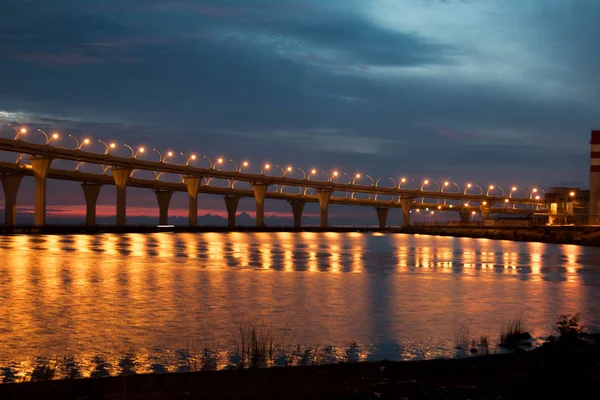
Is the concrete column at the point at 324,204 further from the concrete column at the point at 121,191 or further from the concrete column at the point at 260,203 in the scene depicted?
the concrete column at the point at 121,191

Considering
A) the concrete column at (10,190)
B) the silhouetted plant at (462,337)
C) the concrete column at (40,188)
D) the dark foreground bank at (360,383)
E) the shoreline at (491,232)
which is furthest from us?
the concrete column at (10,190)

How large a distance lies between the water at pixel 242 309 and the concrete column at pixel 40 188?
233 feet

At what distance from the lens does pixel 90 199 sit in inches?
6048

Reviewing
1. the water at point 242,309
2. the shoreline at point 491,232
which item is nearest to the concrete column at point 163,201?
the shoreline at point 491,232

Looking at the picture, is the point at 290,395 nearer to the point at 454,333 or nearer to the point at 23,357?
the point at 23,357

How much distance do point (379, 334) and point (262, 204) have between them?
15486 cm

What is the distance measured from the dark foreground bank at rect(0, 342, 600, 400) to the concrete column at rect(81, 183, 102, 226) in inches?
5708

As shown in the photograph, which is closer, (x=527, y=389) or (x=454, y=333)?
(x=527, y=389)

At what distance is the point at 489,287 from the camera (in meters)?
30.8

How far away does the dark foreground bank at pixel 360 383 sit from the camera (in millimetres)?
9258

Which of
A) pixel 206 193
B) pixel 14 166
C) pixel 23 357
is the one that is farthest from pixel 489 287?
pixel 206 193

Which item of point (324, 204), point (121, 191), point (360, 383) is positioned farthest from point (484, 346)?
point (324, 204)

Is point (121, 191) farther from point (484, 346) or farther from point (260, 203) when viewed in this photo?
point (484, 346)

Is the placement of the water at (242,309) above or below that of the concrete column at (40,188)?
below
